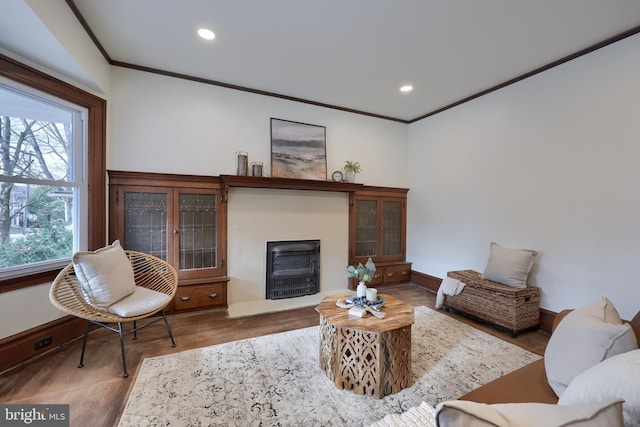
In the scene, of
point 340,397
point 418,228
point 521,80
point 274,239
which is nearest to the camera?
point 340,397

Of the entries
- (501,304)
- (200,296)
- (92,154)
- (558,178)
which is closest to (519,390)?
(501,304)

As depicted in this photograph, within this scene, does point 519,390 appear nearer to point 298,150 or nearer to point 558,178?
point 558,178

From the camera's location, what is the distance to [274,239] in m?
3.76

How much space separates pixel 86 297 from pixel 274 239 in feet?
6.82

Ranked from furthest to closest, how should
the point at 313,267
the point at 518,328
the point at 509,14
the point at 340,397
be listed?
1. the point at 313,267
2. the point at 518,328
3. the point at 509,14
4. the point at 340,397

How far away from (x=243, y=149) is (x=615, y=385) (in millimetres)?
3698

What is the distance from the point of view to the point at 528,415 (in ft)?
2.20

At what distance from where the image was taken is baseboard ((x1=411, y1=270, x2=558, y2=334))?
2.84 metres

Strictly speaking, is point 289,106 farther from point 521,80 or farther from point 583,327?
point 583,327

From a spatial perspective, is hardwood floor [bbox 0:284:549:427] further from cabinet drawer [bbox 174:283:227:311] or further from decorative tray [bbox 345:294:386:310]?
decorative tray [bbox 345:294:386:310]

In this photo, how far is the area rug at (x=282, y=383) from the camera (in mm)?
1636

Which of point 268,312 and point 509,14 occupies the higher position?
point 509,14

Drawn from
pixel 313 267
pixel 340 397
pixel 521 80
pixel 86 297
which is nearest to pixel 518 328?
pixel 340 397

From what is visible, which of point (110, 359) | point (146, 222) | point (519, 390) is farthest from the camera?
point (146, 222)
